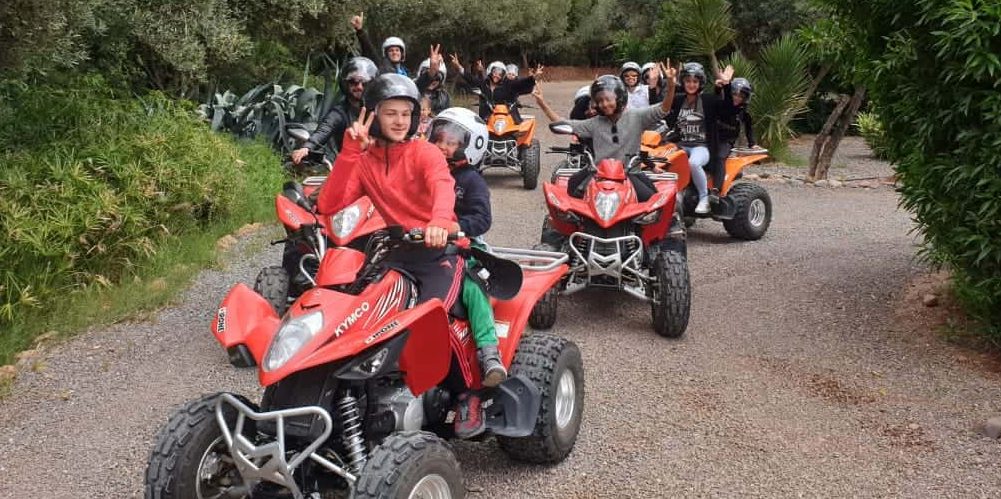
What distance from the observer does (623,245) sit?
250 inches

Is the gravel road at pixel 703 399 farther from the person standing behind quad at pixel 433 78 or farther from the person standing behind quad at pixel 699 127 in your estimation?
the person standing behind quad at pixel 433 78

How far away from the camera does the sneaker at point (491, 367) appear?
3633mm

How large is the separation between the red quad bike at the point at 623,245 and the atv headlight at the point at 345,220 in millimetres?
1494

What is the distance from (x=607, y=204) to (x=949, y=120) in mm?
2164

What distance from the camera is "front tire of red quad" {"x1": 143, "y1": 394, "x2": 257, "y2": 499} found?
296 cm

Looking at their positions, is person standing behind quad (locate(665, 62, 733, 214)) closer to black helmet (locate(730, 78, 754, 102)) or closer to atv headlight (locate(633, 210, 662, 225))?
black helmet (locate(730, 78, 754, 102))

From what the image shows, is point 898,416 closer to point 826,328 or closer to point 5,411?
point 826,328

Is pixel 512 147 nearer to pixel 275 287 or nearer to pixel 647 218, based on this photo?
pixel 647 218

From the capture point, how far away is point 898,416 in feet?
15.9

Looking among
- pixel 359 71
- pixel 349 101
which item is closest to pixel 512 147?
pixel 349 101

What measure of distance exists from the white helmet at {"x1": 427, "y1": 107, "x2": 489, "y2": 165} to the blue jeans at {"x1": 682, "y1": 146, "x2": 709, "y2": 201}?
4709 millimetres

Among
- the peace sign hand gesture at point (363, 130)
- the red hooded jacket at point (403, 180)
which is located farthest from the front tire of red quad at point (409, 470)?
the peace sign hand gesture at point (363, 130)

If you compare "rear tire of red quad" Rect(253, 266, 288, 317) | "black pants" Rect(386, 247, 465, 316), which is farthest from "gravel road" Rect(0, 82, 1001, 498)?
"black pants" Rect(386, 247, 465, 316)

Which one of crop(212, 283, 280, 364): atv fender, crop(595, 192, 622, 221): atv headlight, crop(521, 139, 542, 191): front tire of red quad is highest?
crop(212, 283, 280, 364): atv fender
